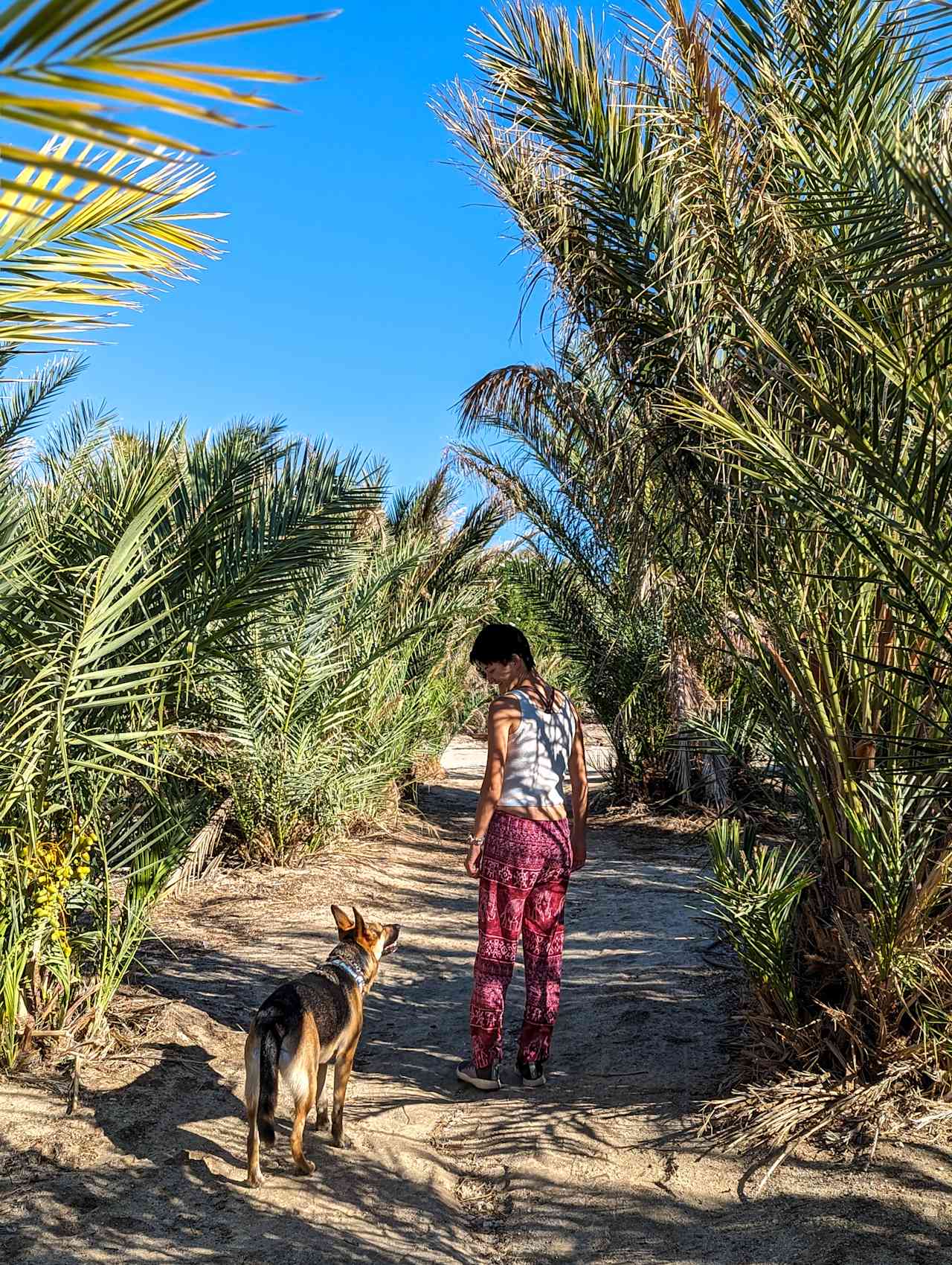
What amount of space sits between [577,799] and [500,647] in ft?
2.12

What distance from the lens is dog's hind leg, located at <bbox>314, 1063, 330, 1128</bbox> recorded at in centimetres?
346

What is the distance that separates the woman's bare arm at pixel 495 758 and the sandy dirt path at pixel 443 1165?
2.68 ft

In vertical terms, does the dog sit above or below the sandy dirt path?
above

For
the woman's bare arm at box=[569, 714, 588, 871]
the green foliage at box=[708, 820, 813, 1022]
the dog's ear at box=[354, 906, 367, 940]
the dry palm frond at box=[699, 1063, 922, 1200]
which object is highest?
the woman's bare arm at box=[569, 714, 588, 871]

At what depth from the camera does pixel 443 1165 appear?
3.42 metres

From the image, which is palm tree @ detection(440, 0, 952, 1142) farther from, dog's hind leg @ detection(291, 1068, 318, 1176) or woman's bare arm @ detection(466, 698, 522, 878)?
dog's hind leg @ detection(291, 1068, 318, 1176)

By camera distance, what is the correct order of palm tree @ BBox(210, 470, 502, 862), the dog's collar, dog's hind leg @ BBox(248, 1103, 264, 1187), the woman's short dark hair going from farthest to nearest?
palm tree @ BBox(210, 470, 502, 862)
the woman's short dark hair
the dog's collar
dog's hind leg @ BBox(248, 1103, 264, 1187)

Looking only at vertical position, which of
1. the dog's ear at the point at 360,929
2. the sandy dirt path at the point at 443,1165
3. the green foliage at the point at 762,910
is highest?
the green foliage at the point at 762,910

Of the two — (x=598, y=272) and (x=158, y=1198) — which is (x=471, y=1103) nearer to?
(x=158, y=1198)

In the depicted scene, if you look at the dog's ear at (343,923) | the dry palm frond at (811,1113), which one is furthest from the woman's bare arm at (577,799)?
the dry palm frond at (811,1113)

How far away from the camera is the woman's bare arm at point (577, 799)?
413cm

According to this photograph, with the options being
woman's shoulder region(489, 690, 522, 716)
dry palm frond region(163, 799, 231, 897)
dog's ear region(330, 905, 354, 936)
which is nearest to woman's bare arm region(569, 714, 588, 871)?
woman's shoulder region(489, 690, 522, 716)

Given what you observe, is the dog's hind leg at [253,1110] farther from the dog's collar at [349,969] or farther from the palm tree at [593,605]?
the palm tree at [593,605]

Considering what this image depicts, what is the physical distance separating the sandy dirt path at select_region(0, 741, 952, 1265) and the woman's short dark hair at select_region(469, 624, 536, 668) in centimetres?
111
